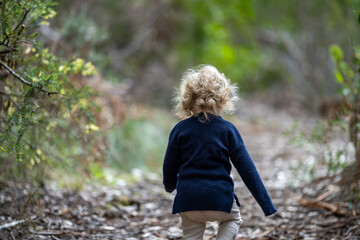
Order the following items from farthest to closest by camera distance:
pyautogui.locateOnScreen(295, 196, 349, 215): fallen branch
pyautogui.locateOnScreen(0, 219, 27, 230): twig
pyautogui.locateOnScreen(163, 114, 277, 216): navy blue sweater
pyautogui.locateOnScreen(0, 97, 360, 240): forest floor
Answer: pyautogui.locateOnScreen(295, 196, 349, 215): fallen branch, pyautogui.locateOnScreen(0, 97, 360, 240): forest floor, pyautogui.locateOnScreen(0, 219, 27, 230): twig, pyautogui.locateOnScreen(163, 114, 277, 216): navy blue sweater

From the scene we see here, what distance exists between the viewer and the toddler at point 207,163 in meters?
2.55

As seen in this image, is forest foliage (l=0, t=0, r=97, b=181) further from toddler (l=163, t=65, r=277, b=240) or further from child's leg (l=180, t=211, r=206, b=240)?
child's leg (l=180, t=211, r=206, b=240)

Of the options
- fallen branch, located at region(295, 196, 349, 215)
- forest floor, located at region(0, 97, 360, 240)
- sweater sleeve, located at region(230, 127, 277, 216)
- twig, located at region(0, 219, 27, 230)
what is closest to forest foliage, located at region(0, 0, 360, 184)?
forest floor, located at region(0, 97, 360, 240)

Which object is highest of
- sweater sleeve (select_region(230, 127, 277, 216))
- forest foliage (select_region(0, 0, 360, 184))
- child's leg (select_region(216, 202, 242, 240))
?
forest foliage (select_region(0, 0, 360, 184))

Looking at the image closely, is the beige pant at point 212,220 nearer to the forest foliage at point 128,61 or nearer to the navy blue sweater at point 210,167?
the navy blue sweater at point 210,167

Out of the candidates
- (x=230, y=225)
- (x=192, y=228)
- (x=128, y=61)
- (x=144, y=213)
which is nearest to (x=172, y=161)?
(x=192, y=228)

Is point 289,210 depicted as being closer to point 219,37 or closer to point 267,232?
point 267,232

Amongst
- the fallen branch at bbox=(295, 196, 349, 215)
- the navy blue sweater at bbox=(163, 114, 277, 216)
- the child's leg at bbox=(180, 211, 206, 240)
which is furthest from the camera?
the fallen branch at bbox=(295, 196, 349, 215)

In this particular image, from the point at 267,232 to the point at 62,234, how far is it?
1749 mm

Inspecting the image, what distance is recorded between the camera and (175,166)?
2748 millimetres

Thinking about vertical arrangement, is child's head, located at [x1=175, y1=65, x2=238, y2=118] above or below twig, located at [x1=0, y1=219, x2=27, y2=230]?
above

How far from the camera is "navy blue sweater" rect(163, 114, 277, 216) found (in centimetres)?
254

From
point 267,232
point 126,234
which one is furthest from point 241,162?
point 126,234

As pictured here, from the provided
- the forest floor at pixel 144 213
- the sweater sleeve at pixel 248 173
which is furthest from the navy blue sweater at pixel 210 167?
the forest floor at pixel 144 213
